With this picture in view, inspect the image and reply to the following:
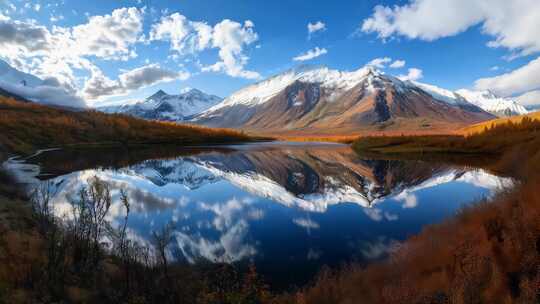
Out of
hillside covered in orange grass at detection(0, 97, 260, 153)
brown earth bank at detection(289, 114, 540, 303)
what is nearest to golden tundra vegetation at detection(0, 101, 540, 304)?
brown earth bank at detection(289, 114, 540, 303)

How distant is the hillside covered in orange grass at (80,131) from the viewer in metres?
85.5

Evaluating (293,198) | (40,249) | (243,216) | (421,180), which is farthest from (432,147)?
(40,249)

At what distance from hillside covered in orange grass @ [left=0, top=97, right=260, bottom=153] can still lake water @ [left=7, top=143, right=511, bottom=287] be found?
4880 cm

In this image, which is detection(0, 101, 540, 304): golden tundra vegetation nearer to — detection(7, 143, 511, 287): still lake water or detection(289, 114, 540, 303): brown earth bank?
detection(289, 114, 540, 303): brown earth bank

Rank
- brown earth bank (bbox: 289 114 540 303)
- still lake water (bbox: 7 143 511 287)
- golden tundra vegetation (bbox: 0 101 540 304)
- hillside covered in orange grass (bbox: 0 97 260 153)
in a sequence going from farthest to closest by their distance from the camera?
hillside covered in orange grass (bbox: 0 97 260 153) → still lake water (bbox: 7 143 511 287) → golden tundra vegetation (bbox: 0 101 540 304) → brown earth bank (bbox: 289 114 540 303)

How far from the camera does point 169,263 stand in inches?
507

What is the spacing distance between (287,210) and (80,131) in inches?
4445

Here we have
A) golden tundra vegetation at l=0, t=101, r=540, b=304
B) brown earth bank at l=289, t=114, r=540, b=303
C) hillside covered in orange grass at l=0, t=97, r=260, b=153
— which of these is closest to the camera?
brown earth bank at l=289, t=114, r=540, b=303

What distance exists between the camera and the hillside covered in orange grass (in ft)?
281

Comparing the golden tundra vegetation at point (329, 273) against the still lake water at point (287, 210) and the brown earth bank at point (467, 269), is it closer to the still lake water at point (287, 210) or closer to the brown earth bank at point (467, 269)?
the brown earth bank at point (467, 269)

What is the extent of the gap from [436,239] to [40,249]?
15231 mm

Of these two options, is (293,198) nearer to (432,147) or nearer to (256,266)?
(256,266)

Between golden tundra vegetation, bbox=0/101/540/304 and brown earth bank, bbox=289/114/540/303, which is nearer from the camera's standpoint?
brown earth bank, bbox=289/114/540/303

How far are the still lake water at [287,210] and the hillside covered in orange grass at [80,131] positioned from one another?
4880 centimetres
